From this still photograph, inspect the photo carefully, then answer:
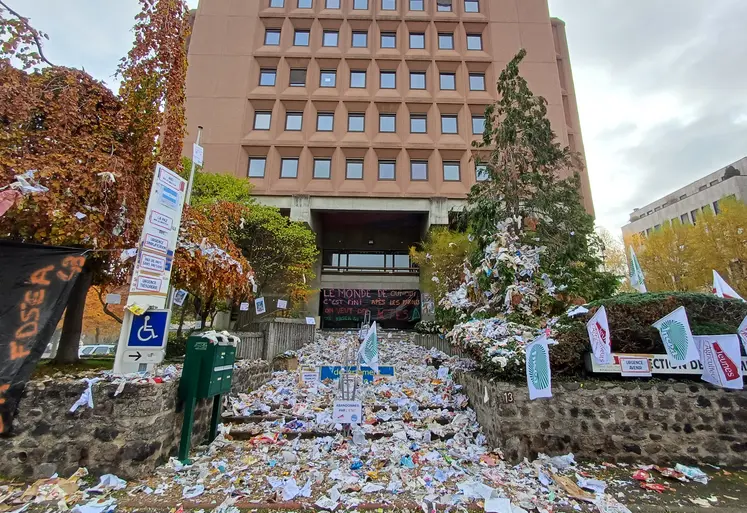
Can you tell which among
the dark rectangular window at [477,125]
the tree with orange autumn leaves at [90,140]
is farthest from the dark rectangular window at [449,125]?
the tree with orange autumn leaves at [90,140]

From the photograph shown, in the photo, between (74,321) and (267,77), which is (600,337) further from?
(267,77)

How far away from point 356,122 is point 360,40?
6132mm

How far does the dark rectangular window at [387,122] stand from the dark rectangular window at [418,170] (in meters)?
2.58

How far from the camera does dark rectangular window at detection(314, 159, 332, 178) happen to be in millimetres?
21031

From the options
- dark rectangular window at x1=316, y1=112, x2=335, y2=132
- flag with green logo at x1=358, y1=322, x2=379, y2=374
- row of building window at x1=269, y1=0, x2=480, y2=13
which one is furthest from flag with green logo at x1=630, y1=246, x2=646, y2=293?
row of building window at x1=269, y1=0, x2=480, y2=13

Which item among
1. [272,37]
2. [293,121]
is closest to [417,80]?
[293,121]

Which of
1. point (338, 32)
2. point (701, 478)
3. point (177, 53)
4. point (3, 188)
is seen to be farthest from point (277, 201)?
point (701, 478)

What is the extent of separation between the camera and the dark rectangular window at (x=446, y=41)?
23.3 meters

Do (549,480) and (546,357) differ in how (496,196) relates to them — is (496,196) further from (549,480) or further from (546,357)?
(549,480)

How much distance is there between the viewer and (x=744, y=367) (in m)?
4.66

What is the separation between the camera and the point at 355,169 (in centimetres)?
2122

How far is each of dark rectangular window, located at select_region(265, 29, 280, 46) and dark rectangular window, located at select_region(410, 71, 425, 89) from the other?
9.11m

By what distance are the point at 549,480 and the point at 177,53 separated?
26.1 ft

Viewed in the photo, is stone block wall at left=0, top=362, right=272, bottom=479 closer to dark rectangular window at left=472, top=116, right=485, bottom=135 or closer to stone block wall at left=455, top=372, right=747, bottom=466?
stone block wall at left=455, top=372, right=747, bottom=466
